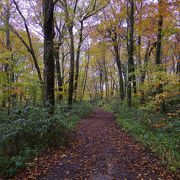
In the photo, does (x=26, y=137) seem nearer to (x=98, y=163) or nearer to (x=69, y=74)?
(x=98, y=163)

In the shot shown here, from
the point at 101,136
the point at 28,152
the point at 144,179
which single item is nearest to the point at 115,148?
the point at 101,136

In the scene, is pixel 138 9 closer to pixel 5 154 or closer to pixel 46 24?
pixel 46 24

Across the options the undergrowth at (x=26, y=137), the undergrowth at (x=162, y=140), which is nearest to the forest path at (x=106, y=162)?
the undergrowth at (x=162, y=140)

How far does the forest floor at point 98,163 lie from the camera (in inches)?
193

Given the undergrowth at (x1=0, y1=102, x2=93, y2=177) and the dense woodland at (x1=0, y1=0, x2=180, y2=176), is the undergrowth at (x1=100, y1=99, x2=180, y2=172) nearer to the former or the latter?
the dense woodland at (x1=0, y1=0, x2=180, y2=176)

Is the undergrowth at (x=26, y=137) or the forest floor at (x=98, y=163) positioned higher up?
the undergrowth at (x=26, y=137)

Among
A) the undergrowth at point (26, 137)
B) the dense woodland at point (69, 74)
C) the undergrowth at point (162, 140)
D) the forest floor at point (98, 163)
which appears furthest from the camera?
the dense woodland at point (69, 74)

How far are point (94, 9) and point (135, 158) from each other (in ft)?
44.9

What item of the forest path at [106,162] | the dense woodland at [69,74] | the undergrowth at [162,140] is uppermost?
the dense woodland at [69,74]

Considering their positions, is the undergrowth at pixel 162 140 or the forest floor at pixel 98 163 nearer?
the forest floor at pixel 98 163

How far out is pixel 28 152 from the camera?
5.74m

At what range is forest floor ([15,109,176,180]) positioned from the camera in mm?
4905

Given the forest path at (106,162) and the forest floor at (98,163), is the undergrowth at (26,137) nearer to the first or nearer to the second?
the forest floor at (98,163)

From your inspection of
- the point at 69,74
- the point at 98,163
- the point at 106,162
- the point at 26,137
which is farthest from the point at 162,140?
the point at 69,74
